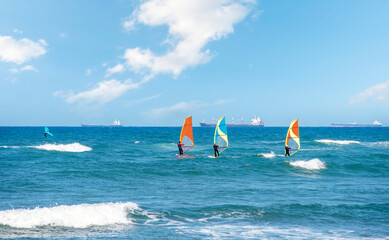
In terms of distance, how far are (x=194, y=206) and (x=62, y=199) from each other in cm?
679

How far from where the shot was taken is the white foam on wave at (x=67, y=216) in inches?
498

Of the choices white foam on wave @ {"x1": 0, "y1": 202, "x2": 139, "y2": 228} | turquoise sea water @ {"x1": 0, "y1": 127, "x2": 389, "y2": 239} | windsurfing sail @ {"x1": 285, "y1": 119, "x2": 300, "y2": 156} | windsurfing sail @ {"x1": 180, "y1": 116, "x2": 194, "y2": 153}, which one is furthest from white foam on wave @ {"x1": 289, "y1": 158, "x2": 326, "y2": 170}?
white foam on wave @ {"x1": 0, "y1": 202, "x2": 139, "y2": 228}

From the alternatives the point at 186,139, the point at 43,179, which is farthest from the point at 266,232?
the point at 186,139

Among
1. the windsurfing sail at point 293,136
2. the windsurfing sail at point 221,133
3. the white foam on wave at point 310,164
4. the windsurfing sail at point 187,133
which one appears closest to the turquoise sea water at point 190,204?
the white foam on wave at point 310,164

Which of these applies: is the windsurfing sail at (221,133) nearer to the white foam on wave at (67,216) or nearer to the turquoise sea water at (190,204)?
the turquoise sea water at (190,204)

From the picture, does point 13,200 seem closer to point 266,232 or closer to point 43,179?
point 43,179

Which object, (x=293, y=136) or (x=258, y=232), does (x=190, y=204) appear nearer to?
(x=258, y=232)

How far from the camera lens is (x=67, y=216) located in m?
13.3

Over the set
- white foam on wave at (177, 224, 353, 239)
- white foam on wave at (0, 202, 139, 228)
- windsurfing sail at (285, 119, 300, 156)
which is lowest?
white foam on wave at (177, 224, 353, 239)

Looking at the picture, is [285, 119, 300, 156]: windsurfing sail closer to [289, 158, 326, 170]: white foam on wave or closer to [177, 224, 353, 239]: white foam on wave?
[289, 158, 326, 170]: white foam on wave

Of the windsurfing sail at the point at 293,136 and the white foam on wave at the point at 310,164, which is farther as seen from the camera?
the windsurfing sail at the point at 293,136

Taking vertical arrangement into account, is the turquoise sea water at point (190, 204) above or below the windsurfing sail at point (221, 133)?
below

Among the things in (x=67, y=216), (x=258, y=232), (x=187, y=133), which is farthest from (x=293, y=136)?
(x=67, y=216)

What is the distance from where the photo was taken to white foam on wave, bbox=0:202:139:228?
12650mm
